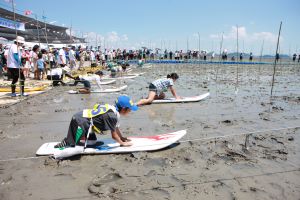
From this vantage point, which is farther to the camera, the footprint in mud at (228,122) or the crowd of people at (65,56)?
the crowd of people at (65,56)

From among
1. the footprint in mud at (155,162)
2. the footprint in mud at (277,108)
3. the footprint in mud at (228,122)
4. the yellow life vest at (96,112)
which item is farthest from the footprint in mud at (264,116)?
the yellow life vest at (96,112)

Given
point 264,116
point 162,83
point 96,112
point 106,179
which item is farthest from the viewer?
point 162,83

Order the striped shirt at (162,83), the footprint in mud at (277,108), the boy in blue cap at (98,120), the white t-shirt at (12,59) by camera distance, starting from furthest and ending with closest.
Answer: the white t-shirt at (12,59), the striped shirt at (162,83), the footprint in mud at (277,108), the boy in blue cap at (98,120)

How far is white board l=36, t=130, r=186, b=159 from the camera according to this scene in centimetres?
482

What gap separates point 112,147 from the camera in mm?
5254

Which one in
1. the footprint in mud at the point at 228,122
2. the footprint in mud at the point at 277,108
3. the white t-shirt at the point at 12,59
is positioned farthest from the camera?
the white t-shirt at the point at 12,59

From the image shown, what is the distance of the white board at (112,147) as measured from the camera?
4823 mm

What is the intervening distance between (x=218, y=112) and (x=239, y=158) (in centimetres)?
387

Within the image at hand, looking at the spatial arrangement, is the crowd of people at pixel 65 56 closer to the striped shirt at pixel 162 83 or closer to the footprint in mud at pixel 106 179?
the striped shirt at pixel 162 83

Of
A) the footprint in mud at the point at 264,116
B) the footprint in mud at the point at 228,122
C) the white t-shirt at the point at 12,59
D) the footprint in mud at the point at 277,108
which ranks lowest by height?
the footprint in mud at the point at 228,122

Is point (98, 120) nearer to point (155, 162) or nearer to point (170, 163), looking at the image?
point (155, 162)

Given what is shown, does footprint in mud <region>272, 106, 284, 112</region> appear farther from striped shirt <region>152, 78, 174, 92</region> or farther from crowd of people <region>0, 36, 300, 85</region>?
crowd of people <region>0, 36, 300, 85</region>

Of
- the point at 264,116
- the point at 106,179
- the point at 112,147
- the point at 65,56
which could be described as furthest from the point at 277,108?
the point at 65,56

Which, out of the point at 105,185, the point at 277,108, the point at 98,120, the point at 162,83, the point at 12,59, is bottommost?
the point at 105,185
